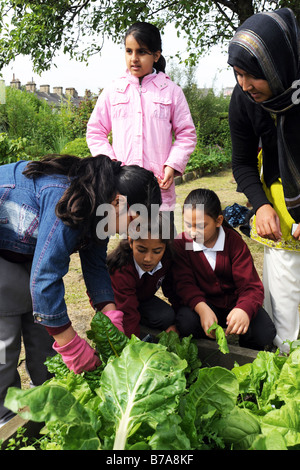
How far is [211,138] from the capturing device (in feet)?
37.4

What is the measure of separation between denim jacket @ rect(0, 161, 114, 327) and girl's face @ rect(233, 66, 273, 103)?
0.82 m

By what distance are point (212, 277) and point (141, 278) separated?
395 millimetres

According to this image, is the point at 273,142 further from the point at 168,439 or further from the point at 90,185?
the point at 168,439

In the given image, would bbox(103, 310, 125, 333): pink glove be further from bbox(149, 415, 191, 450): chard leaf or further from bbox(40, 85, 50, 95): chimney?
bbox(40, 85, 50, 95): chimney

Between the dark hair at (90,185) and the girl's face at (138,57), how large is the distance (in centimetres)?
114

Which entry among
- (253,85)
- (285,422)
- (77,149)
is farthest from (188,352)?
(77,149)

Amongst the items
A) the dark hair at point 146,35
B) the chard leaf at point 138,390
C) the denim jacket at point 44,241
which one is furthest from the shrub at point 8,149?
the chard leaf at point 138,390

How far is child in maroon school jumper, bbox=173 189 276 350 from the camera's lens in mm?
A: 2229

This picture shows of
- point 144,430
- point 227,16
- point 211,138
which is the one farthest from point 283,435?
point 211,138

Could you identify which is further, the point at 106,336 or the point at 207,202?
the point at 207,202

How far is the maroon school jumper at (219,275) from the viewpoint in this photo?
230cm

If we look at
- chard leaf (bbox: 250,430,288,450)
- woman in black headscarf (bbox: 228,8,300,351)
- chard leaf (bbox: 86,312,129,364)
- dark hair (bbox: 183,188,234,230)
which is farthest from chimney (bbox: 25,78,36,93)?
chard leaf (bbox: 250,430,288,450)

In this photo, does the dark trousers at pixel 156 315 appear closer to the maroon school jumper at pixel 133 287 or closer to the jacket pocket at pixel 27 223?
the maroon school jumper at pixel 133 287

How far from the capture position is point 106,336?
1520 mm
